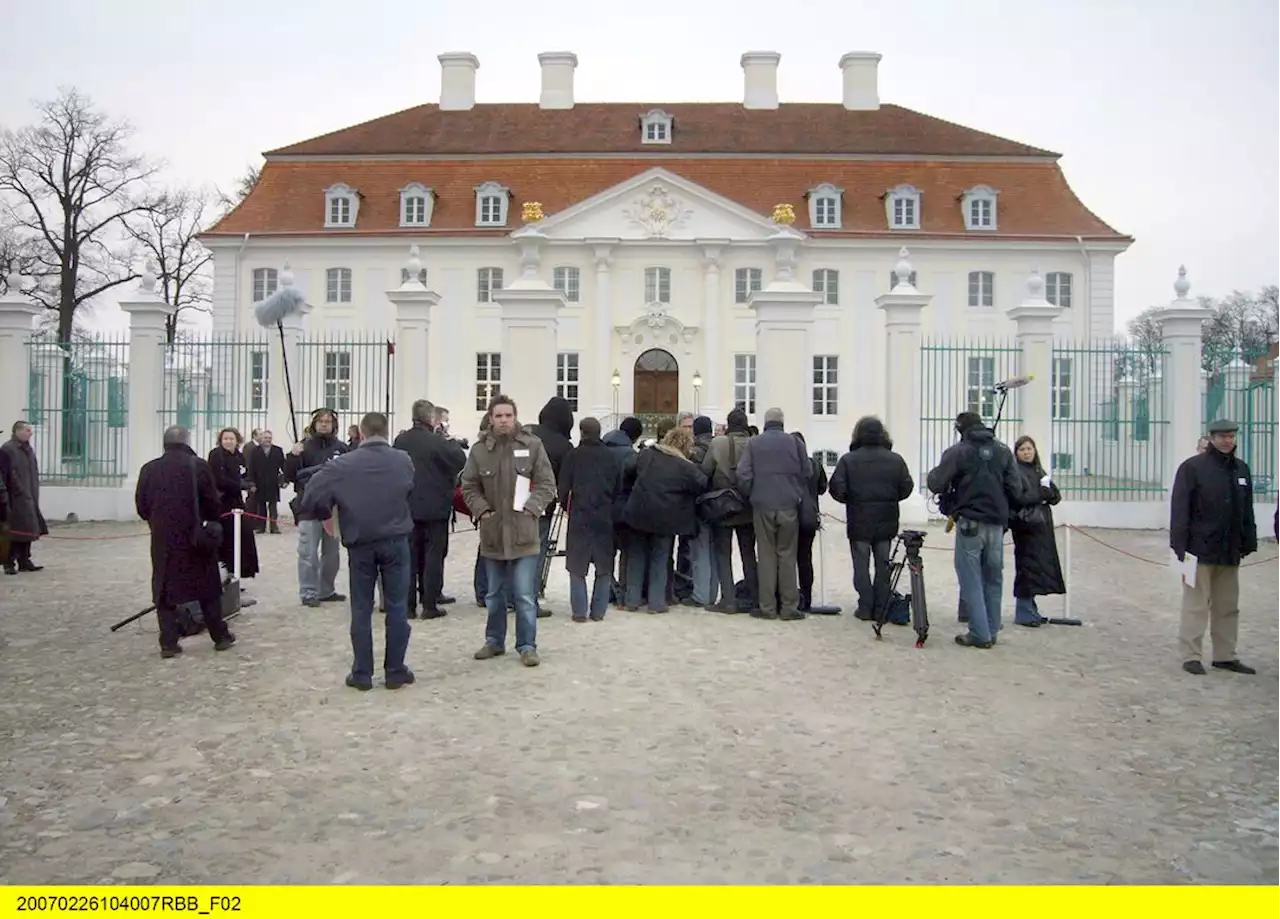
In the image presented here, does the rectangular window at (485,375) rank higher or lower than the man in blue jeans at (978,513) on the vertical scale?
higher

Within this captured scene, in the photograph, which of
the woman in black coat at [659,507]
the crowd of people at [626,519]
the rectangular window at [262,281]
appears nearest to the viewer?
the crowd of people at [626,519]

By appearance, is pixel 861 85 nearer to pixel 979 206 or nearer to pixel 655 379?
pixel 979 206

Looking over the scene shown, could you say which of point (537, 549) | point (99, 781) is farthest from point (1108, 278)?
point (99, 781)

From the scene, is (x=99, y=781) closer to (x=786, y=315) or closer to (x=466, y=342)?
(x=786, y=315)

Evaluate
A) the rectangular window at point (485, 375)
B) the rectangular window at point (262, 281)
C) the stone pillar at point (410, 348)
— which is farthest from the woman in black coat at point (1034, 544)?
the rectangular window at point (262, 281)

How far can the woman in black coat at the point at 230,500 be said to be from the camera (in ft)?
30.5

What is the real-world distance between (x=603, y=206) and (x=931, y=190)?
1128cm

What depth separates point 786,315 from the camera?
1689 centimetres

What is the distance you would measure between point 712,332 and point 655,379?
2.41 meters

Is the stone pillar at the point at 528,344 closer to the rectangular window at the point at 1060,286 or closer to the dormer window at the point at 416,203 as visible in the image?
the dormer window at the point at 416,203

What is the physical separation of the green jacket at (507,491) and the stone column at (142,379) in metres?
11.7

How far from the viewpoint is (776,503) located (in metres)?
9.59

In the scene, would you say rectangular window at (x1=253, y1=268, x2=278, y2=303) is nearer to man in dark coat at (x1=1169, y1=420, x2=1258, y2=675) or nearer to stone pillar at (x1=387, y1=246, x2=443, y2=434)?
stone pillar at (x1=387, y1=246, x2=443, y2=434)

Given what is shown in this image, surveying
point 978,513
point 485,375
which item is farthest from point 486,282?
point 978,513
